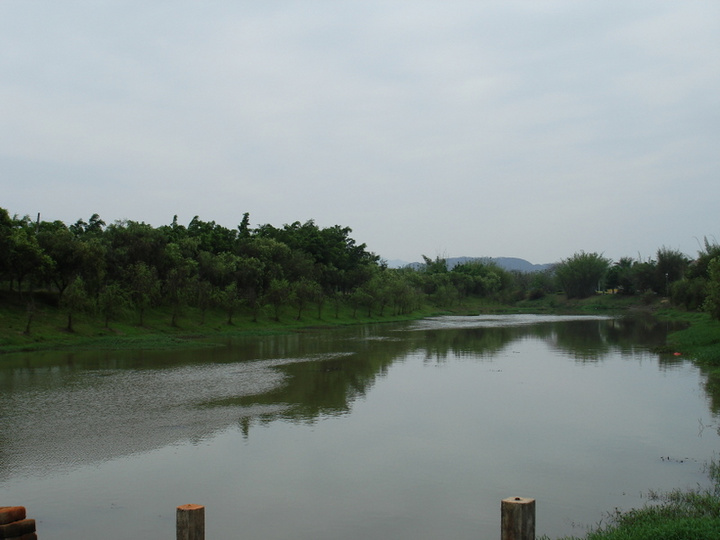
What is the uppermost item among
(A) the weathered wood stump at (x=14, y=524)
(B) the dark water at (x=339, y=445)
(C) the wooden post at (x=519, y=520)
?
(C) the wooden post at (x=519, y=520)

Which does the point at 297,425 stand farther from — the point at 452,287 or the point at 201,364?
the point at 452,287

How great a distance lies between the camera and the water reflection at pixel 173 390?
47.1 ft

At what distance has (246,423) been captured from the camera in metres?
16.2

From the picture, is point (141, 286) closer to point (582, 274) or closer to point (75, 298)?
point (75, 298)

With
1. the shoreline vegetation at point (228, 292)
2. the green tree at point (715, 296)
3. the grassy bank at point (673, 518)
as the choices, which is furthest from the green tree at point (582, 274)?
the grassy bank at point (673, 518)

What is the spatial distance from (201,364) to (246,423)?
12875 mm

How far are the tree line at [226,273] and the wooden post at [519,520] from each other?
98.6 feet

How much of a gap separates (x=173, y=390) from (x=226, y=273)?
32307 millimetres

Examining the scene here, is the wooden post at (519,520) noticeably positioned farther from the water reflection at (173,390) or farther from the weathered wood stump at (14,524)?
the water reflection at (173,390)

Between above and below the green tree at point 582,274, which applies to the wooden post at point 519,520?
below

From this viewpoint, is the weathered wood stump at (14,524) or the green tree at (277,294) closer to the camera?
the weathered wood stump at (14,524)

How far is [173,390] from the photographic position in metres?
21.2

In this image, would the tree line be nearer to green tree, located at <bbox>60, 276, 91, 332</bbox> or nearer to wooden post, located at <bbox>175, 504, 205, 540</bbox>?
green tree, located at <bbox>60, 276, 91, 332</bbox>

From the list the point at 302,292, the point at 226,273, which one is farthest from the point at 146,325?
the point at 302,292
